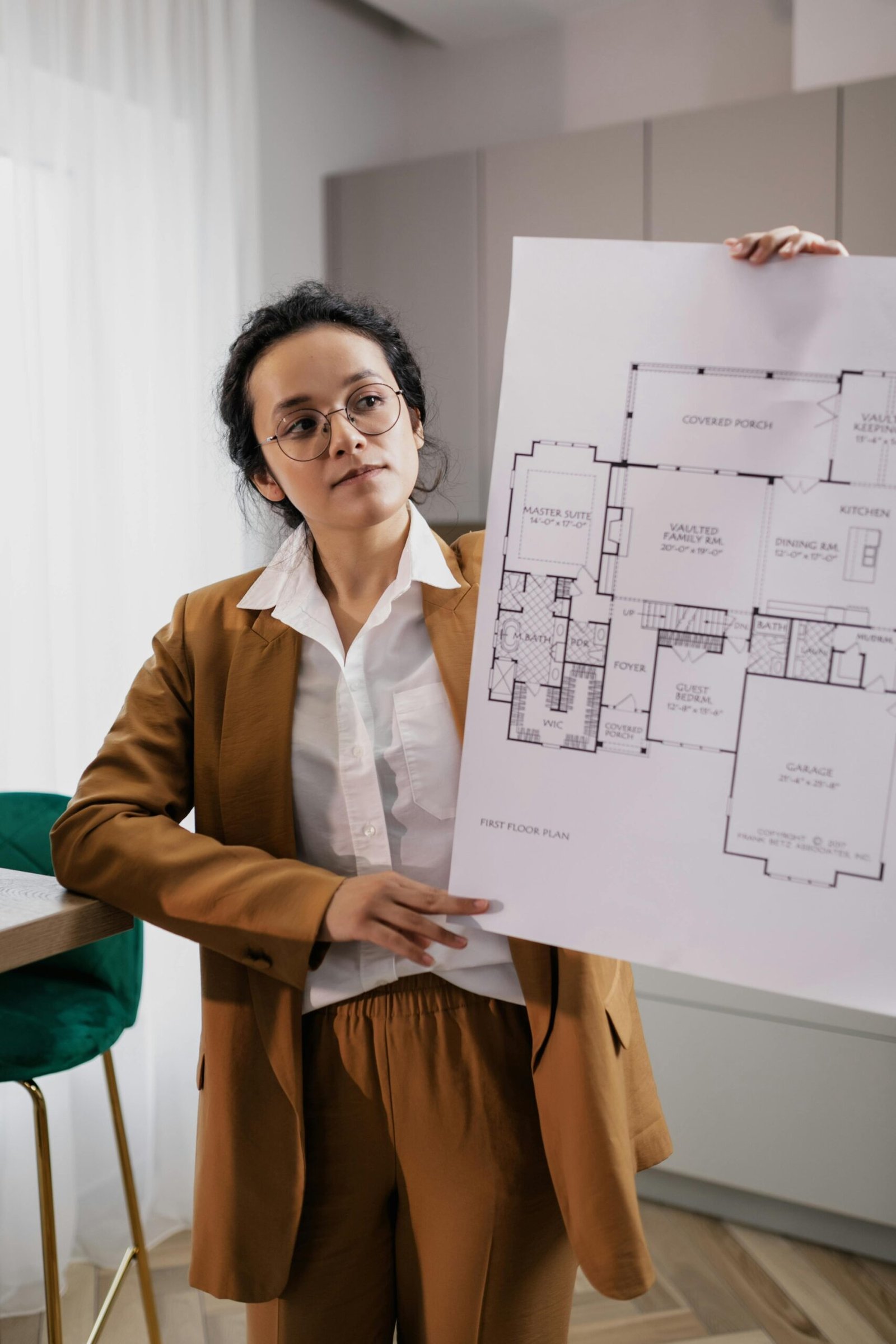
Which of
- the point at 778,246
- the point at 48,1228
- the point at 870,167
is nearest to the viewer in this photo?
the point at 778,246

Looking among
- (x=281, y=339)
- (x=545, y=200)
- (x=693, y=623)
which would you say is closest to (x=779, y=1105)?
(x=693, y=623)

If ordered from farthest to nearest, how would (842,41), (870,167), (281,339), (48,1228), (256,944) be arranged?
(842,41)
(870,167)
(48,1228)
(281,339)
(256,944)

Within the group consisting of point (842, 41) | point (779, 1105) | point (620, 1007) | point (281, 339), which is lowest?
point (779, 1105)

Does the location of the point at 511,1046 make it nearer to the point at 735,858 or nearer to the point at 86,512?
the point at 735,858

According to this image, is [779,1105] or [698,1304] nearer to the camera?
[698,1304]

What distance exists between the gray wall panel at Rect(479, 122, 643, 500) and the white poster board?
1.80 metres

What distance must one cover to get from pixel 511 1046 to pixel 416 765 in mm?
305

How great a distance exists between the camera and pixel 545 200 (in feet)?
8.97

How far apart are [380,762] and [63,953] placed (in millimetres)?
842

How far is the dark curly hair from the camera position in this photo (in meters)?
1.21

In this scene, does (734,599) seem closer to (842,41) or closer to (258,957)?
(258,957)

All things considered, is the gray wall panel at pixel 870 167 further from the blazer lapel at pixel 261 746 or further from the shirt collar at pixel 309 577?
the blazer lapel at pixel 261 746

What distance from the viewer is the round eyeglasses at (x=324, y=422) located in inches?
45.2

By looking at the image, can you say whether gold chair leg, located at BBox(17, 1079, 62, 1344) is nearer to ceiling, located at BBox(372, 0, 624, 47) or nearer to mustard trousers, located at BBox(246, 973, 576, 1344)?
mustard trousers, located at BBox(246, 973, 576, 1344)
